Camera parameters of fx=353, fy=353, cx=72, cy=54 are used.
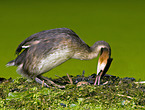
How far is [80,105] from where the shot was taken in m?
3.57

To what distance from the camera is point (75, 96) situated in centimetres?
373

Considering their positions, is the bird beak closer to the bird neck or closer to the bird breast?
the bird neck

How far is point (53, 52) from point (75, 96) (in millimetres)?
547

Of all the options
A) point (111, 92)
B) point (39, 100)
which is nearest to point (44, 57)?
point (39, 100)

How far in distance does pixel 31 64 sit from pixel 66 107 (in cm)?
74

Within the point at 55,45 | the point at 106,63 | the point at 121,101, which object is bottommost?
the point at 121,101

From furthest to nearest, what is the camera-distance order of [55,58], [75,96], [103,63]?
[103,63] → [55,58] → [75,96]

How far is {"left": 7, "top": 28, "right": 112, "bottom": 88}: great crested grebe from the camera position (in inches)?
153

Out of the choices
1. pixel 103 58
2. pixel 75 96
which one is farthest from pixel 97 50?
pixel 75 96

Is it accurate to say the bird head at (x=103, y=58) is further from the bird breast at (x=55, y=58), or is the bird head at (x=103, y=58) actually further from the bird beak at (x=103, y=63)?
the bird breast at (x=55, y=58)

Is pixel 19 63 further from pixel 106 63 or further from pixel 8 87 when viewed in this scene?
pixel 106 63

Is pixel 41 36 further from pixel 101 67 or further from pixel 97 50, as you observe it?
pixel 101 67

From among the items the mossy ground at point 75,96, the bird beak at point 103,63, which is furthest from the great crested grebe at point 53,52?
the mossy ground at point 75,96

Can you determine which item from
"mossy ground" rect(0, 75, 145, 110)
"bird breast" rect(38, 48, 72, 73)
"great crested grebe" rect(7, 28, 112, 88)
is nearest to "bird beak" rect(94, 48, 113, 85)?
"great crested grebe" rect(7, 28, 112, 88)
